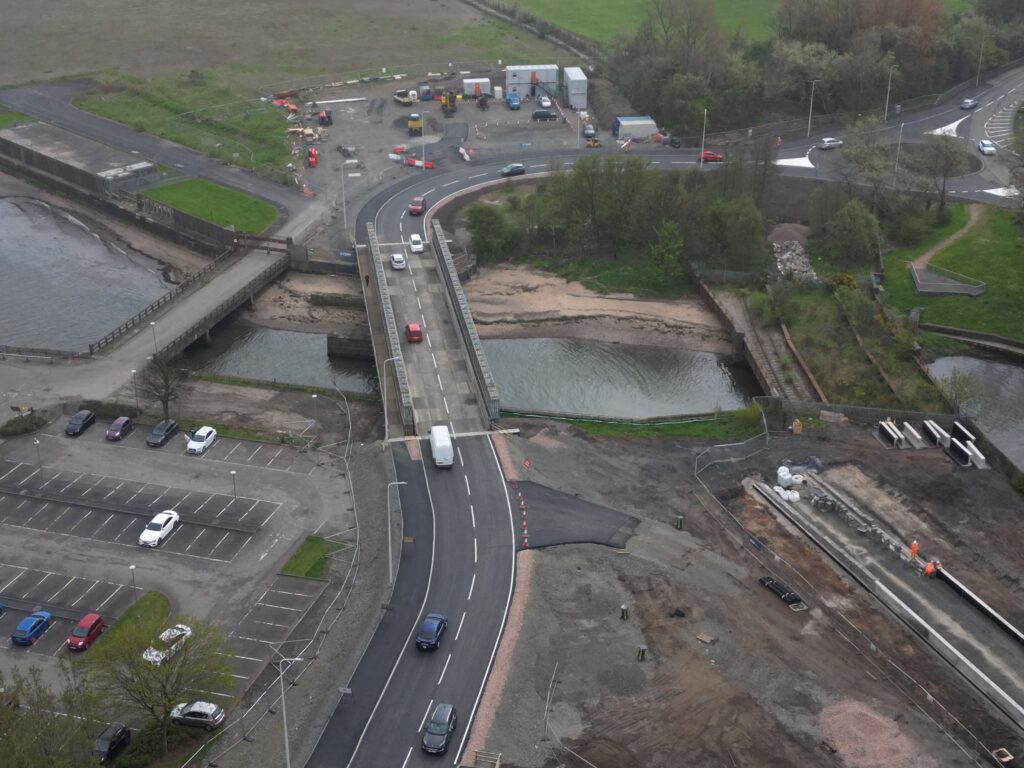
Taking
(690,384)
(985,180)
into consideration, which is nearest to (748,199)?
(690,384)

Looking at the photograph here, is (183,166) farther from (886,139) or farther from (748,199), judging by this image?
(886,139)

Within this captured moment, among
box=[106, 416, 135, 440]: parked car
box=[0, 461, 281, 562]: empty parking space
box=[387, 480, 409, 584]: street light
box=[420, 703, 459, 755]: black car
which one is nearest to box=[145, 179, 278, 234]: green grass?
box=[106, 416, 135, 440]: parked car

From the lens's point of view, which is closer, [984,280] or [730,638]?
[730,638]

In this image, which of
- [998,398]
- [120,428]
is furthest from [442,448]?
[998,398]

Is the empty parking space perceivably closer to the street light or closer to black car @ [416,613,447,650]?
the street light

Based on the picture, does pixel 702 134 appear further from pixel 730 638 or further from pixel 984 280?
pixel 730 638

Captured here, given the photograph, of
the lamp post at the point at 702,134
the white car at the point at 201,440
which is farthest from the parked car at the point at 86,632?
the lamp post at the point at 702,134
